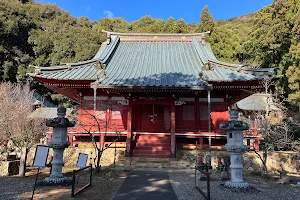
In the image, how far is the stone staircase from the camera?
12250mm

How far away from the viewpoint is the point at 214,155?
39.5 feet

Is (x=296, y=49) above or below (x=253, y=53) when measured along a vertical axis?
below

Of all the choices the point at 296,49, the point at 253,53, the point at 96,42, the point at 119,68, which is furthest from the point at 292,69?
the point at 96,42

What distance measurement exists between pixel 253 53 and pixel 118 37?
18650 mm

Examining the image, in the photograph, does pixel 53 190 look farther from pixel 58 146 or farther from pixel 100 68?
pixel 100 68

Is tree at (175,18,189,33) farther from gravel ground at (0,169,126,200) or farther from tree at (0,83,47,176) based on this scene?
gravel ground at (0,169,126,200)

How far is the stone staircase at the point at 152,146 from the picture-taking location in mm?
12250

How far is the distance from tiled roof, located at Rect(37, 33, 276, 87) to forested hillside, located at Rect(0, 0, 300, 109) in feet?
34.9

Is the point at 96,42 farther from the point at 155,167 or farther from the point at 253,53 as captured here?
the point at 155,167

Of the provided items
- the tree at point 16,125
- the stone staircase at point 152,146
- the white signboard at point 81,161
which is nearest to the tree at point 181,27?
the tree at point 16,125

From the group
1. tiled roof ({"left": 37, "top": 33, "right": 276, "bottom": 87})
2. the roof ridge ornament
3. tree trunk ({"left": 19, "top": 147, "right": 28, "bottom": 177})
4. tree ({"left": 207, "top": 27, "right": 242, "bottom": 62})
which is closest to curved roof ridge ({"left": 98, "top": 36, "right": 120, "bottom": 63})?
tiled roof ({"left": 37, "top": 33, "right": 276, "bottom": 87})

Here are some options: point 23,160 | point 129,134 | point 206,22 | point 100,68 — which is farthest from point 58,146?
point 206,22

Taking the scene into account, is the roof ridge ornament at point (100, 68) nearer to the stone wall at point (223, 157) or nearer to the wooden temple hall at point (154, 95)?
the wooden temple hall at point (154, 95)

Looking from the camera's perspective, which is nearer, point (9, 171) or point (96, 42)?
point (9, 171)
